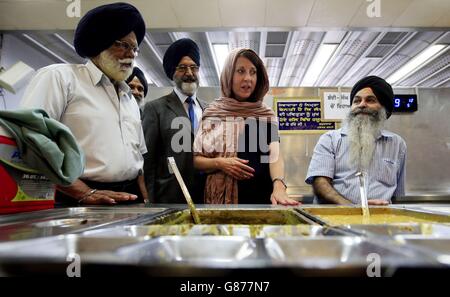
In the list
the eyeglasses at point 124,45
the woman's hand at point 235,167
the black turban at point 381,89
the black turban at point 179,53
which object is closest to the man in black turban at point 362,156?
the black turban at point 381,89

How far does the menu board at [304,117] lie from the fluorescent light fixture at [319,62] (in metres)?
1.76

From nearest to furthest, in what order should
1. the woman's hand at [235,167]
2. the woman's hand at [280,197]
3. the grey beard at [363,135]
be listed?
the woman's hand at [280,197] → the woman's hand at [235,167] → the grey beard at [363,135]

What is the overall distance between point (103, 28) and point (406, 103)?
2.93 metres

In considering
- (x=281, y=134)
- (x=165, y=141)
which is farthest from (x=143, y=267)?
(x=281, y=134)

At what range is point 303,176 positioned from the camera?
2902 millimetres

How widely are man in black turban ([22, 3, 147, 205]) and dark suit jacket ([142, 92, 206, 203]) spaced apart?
1.07ft

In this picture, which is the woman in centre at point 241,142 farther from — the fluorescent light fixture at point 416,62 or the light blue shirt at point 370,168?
the fluorescent light fixture at point 416,62

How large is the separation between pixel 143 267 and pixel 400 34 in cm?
469

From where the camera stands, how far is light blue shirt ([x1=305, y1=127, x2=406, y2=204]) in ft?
5.71

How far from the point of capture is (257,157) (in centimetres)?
146

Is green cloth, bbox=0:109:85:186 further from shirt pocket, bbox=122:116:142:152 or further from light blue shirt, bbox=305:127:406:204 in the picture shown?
light blue shirt, bbox=305:127:406:204

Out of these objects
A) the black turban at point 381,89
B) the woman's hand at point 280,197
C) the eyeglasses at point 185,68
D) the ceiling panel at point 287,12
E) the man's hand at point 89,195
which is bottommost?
the woman's hand at point 280,197

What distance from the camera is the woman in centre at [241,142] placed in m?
1.39

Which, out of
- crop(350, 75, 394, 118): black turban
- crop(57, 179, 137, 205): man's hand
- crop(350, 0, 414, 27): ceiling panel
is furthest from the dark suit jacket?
crop(350, 0, 414, 27): ceiling panel
